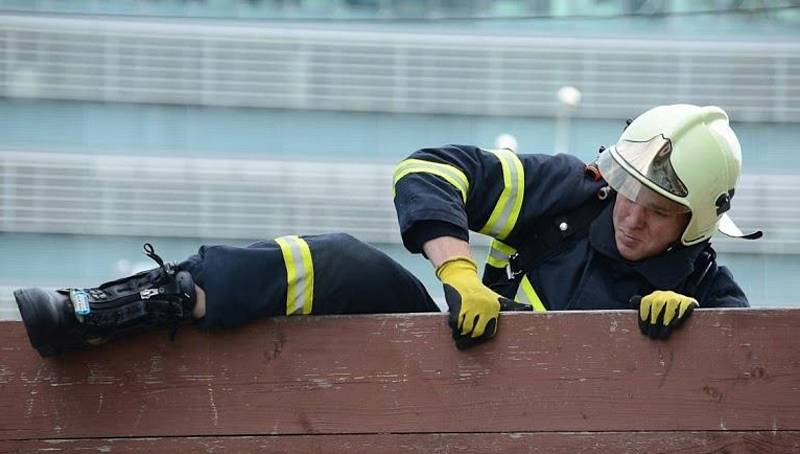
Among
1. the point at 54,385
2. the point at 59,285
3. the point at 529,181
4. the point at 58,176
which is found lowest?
the point at 59,285

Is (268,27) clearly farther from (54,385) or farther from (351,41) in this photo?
(54,385)

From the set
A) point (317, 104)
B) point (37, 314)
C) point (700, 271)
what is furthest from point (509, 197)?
point (317, 104)

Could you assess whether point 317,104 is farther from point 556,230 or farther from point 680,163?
point 680,163

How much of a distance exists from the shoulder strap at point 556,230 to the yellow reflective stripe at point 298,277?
60cm

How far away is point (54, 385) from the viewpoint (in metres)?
2.35

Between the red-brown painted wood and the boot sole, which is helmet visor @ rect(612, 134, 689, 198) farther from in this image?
the boot sole

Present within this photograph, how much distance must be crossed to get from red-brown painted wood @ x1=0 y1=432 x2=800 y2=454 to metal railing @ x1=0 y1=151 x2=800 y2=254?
615 centimetres

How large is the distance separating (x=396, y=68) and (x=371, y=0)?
528mm

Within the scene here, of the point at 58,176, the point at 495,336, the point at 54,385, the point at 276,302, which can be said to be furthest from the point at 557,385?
the point at 58,176

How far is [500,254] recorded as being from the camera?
290 centimetres

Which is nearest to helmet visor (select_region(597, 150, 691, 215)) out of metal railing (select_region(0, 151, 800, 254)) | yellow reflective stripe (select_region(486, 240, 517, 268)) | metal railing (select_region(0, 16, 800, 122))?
yellow reflective stripe (select_region(486, 240, 517, 268))

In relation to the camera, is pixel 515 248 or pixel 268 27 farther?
pixel 268 27

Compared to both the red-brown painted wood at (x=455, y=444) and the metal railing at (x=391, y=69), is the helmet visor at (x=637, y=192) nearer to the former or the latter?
the red-brown painted wood at (x=455, y=444)

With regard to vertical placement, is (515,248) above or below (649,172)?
below
